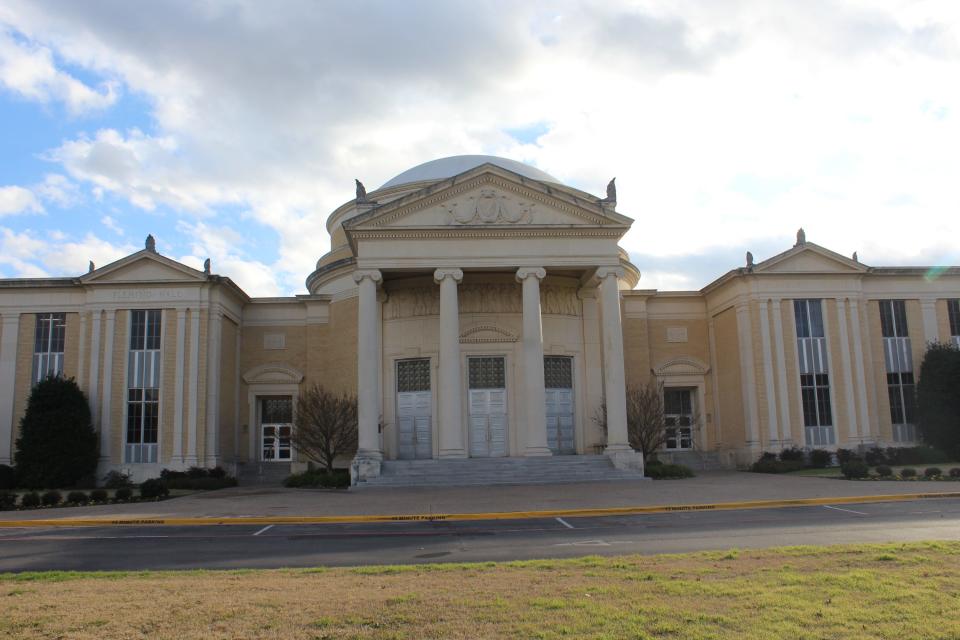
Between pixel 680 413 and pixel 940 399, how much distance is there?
A: 1144 cm

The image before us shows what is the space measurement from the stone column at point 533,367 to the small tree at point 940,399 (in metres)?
18.4

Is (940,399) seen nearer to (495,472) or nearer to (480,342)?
(480,342)

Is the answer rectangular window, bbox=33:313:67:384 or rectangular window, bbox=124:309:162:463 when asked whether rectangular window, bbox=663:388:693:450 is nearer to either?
rectangular window, bbox=124:309:162:463

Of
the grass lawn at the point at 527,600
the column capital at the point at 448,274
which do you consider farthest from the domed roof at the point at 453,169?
the grass lawn at the point at 527,600

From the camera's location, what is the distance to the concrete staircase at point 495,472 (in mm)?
28172

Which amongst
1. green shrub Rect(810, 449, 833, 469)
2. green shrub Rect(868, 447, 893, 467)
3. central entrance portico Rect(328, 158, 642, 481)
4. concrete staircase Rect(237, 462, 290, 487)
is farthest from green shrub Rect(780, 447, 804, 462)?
concrete staircase Rect(237, 462, 290, 487)

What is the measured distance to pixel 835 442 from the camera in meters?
36.2

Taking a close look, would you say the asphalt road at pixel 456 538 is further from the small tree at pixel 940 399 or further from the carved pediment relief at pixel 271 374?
the carved pediment relief at pixel 271 374

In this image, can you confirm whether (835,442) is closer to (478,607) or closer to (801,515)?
(801,515)

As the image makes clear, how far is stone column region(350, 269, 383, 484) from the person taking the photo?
1135 inches

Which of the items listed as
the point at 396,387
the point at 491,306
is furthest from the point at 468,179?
the point at 396,387

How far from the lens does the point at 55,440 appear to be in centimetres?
3238

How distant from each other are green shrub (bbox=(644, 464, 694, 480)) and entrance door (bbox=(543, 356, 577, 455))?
5.27 metres

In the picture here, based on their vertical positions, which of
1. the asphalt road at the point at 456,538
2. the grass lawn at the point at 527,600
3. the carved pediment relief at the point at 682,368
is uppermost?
the carved pediment relief at the point at 682,368
